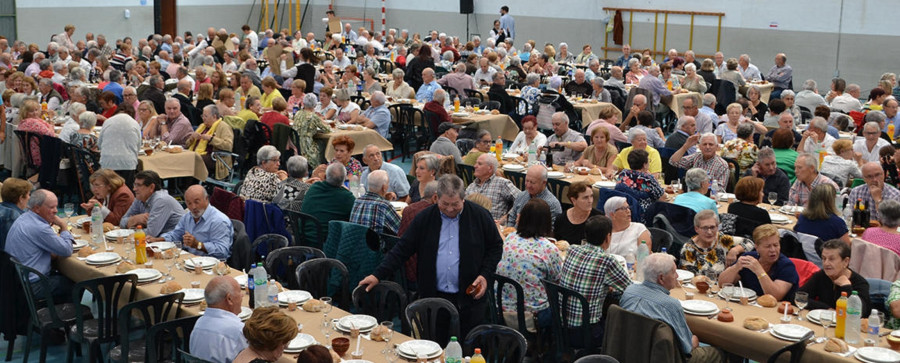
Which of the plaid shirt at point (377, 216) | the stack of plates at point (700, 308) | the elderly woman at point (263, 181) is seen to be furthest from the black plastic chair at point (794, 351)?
the elderly woman at point (263, 181)

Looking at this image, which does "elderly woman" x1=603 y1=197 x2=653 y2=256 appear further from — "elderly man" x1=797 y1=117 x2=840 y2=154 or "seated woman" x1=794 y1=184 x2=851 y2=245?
"elderly man" x1=797 y1=117 x2=840 y2=154

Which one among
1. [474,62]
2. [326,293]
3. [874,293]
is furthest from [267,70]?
[874,293]

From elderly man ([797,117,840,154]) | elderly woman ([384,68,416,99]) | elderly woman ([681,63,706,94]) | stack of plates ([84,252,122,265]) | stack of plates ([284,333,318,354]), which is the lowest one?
stack of plates ([284,333,318,354])

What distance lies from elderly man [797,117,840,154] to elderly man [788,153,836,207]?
1988 mm

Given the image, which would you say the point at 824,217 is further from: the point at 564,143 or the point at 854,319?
the point at 564,143

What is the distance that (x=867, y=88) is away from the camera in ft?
64.2

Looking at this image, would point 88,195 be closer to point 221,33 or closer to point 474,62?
point 474,62

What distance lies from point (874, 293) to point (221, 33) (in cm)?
1755

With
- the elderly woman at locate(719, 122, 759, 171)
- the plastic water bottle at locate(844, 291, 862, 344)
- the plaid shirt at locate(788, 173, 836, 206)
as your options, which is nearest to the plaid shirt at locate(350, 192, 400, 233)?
the plastic water bottle at locate(844, 291, 862, 344)

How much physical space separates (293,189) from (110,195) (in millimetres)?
1515

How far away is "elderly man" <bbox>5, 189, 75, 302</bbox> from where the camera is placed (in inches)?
254

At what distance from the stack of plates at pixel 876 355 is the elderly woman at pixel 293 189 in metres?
4.50

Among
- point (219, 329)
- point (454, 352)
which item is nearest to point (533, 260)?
point (454, 352)

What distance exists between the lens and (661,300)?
195 inches
